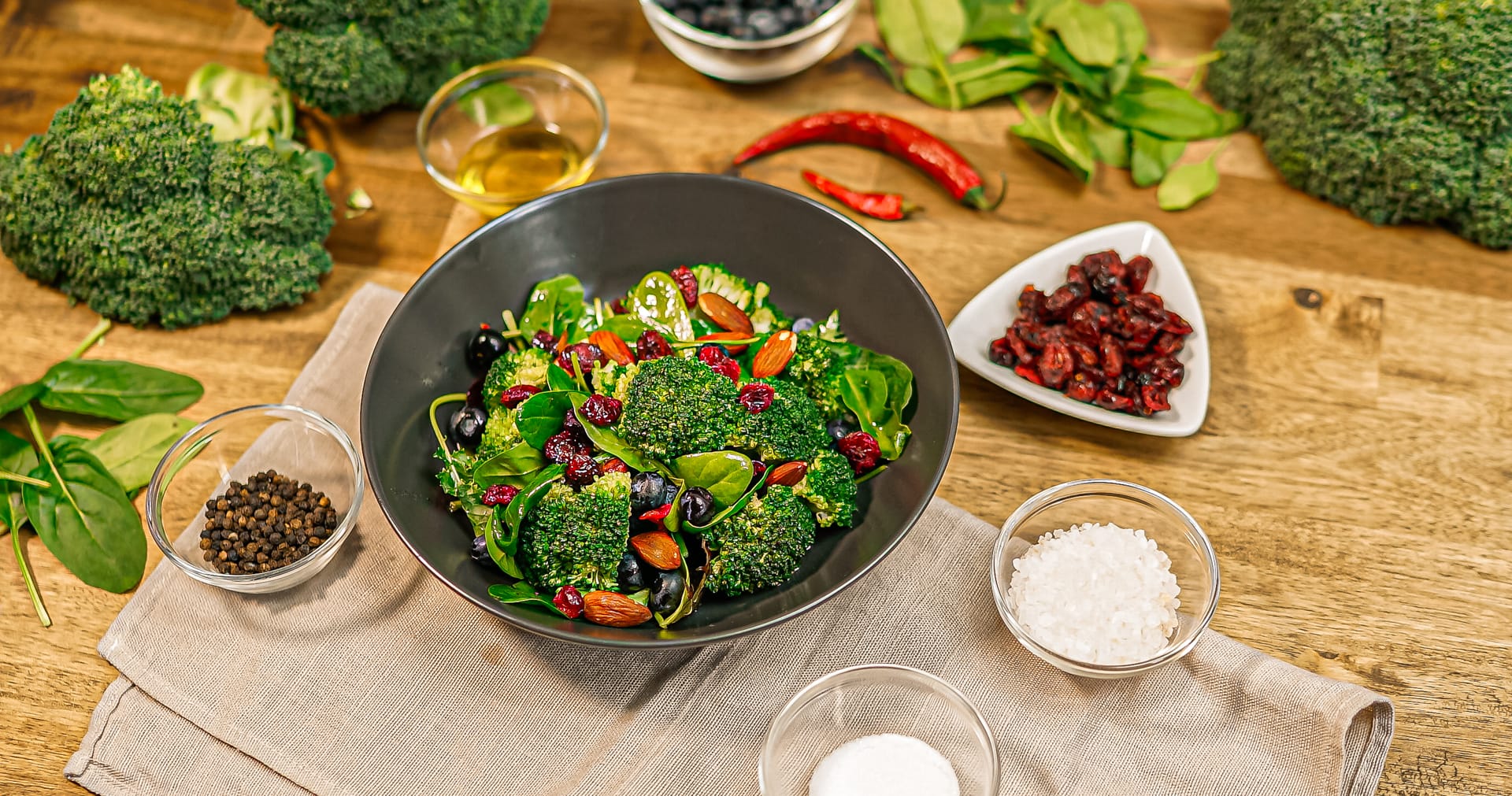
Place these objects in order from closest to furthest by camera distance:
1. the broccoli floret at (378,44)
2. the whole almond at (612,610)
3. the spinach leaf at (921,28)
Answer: the whole almond at (612,610), the broccoli floret at (378,44), the spinach leaf at (921,28)

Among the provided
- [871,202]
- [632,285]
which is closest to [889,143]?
[871,202]

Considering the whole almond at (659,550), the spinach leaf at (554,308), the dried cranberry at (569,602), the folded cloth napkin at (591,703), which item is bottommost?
the folded cloth napkin at (591,703)

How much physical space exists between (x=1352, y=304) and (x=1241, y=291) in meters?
0.22

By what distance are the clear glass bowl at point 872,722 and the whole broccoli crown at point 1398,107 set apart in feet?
4.78

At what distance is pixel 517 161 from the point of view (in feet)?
7.48

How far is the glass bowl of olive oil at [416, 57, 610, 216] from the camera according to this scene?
2246 mm

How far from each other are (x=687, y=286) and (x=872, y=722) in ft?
2.57

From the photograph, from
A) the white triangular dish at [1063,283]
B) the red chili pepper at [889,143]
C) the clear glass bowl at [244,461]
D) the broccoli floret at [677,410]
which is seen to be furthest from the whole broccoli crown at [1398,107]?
the clear glass bowl at [244,461]

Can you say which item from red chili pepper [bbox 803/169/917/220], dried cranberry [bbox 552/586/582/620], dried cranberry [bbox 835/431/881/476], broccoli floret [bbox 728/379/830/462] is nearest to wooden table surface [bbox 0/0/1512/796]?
red chili pepper [bbox 803/169/917/220]

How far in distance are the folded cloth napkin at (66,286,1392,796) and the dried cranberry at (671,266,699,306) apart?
571 millimetres

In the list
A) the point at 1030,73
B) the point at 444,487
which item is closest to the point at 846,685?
the point at 444,487

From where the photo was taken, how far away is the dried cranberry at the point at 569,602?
143 cm

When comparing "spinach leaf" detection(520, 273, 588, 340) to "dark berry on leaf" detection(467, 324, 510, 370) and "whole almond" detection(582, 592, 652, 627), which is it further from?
"whole almond" detection(582, 592, 652, 627)

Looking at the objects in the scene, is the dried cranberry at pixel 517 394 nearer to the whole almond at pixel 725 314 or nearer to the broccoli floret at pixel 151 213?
the whole almond at pixel 725 314
